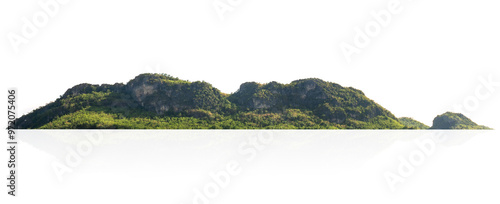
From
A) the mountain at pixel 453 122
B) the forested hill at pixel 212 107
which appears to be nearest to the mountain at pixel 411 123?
the mountain at pixel 453 122

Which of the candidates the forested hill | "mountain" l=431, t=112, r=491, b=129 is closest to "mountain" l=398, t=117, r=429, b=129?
"mountain" l=431, t=112, r=491, b=129

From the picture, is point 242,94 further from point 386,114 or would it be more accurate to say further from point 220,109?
point 386,114

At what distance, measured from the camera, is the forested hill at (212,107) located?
50.7 m

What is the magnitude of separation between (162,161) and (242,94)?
147 ft

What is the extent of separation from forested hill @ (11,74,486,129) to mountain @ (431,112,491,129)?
29.0ft

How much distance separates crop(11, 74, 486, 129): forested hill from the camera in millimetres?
50656

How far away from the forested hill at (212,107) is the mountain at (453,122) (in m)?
8.84

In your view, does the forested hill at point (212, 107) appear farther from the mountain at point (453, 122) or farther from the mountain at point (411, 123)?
the mountain at point (411, 123)

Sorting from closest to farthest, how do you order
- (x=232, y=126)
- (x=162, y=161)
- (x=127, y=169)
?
1. (x=127, y=169)
2. (x=162, y=161)
3. (x=232, y=126)

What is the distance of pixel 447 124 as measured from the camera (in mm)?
57625

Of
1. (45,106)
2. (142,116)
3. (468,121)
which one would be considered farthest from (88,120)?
(468,121)

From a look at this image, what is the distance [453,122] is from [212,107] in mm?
Result: 49507

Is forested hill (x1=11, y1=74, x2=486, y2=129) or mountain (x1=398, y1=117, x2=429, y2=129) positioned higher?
forested hill (x1=11, y1=74, x2=486, y2=129)

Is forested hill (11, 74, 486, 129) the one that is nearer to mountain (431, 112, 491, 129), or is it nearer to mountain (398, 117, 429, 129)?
mountain (431, 112, 491, 129)
